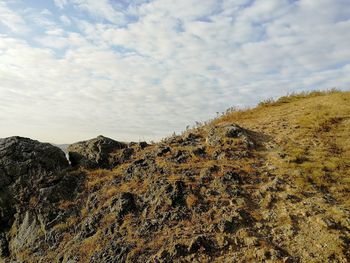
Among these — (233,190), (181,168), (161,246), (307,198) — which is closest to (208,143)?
(181,168)

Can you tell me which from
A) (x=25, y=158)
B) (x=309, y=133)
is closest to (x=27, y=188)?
(x=25, y=158)

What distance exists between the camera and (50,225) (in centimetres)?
1570

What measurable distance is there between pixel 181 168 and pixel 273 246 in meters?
6.22

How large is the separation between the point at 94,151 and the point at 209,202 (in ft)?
25.6

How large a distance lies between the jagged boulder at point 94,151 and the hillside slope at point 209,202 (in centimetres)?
10

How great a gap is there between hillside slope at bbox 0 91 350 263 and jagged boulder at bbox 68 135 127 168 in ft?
0.33

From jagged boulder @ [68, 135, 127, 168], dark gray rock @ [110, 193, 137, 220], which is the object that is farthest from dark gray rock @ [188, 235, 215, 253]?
jagged boulder @ [68, 135, 127, 168]

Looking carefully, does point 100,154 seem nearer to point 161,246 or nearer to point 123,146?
point 123,146

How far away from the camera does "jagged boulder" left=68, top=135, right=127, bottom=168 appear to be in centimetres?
1895

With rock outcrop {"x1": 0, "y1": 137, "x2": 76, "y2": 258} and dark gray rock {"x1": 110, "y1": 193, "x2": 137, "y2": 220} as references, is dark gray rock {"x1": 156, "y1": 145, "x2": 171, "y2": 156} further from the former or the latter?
rock outcrop {"x1": 0, "y1": 137, "x2": 76, "y2": 258}

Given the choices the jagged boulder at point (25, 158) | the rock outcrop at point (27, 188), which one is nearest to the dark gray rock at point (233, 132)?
the rock outcrop at point (27, 188)

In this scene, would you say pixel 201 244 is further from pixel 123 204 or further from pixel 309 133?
pixel 309 133

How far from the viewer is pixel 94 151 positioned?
19516 mm

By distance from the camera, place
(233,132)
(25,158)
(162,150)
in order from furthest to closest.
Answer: (233,132) → (162,150) → (25,158)
